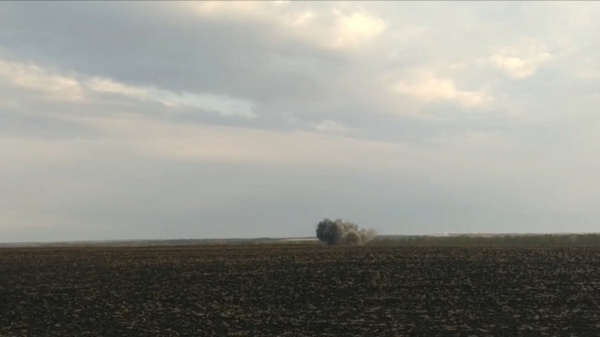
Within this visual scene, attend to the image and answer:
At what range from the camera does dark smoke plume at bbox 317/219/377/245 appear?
104m

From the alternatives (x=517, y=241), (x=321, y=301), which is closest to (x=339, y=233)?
(x=517, y=241)

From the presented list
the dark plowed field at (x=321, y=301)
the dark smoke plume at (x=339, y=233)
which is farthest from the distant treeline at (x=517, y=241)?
the dark plowed field at (x=321, y=301)

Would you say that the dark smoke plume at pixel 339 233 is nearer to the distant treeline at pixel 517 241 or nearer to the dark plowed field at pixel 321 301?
the distant treeline at pixel 517 241

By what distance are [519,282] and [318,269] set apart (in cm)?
1348

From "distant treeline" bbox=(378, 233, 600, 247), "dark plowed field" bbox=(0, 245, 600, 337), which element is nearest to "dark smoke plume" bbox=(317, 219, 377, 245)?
"distant treeline" bbox=(378, 233, 600, 247)

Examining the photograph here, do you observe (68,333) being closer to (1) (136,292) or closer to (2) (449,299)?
(1) (136,292)

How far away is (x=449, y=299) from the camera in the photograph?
83.9 feet

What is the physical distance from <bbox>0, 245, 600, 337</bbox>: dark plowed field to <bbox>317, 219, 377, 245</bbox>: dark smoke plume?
202 feet

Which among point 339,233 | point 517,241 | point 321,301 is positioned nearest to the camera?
point 321,301

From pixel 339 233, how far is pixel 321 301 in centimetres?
7836

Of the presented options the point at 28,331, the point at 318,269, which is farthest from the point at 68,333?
the point at 318,269

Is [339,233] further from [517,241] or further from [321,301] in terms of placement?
[321,301]

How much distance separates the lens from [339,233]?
104312 millimetres

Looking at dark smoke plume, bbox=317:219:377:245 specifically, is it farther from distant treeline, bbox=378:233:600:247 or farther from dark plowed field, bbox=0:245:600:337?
dark plowed field, bbox=0:245:600:337
